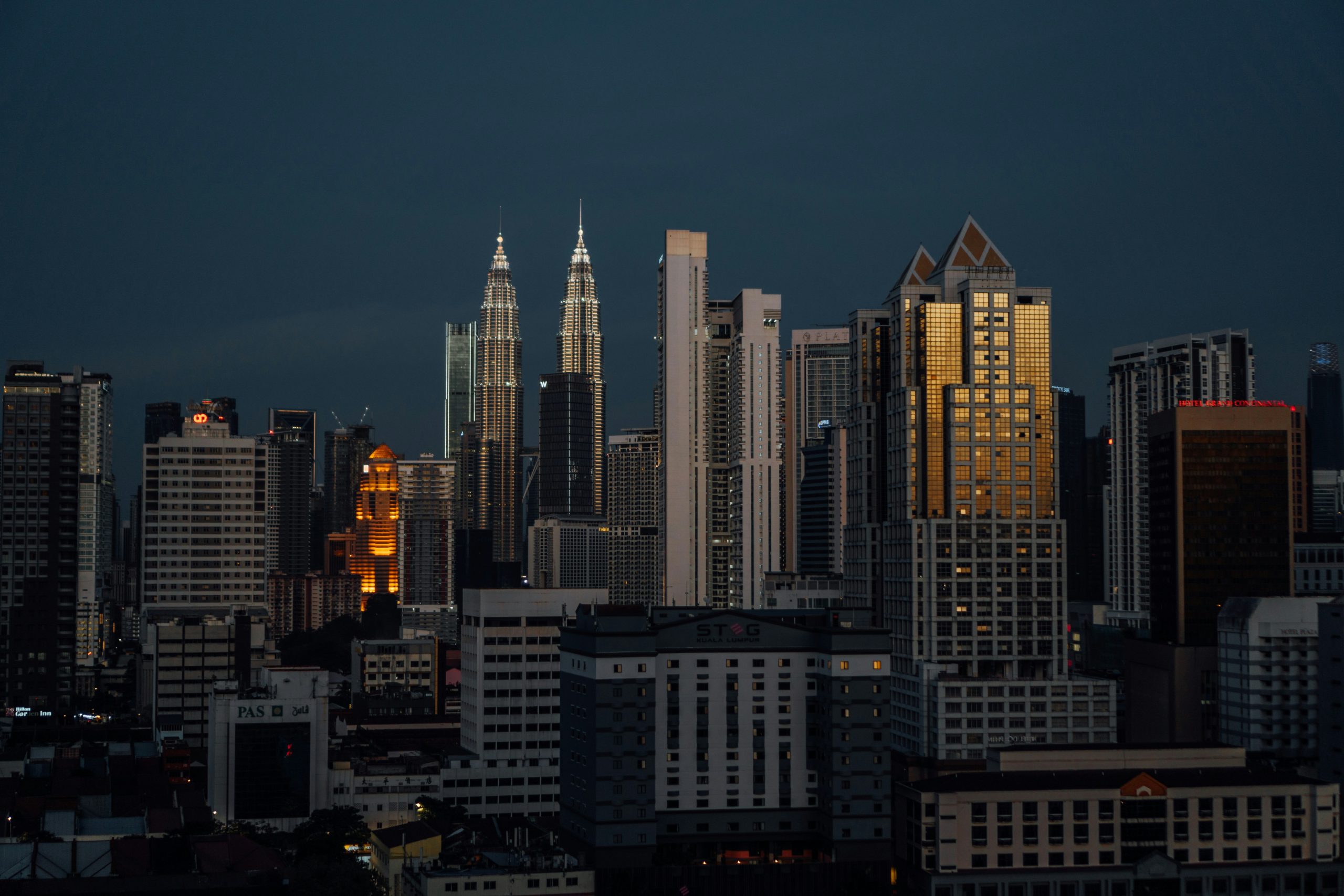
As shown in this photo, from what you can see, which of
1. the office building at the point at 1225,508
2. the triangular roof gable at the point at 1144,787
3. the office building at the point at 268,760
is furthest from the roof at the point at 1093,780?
the office building at the point at 268,760

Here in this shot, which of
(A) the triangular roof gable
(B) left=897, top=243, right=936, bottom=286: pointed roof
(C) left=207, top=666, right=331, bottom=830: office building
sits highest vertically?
(B) left=897, top=243, right=936, bottom=286: pointed roof

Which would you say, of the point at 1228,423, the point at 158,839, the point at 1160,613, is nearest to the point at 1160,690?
the point at 1160,613

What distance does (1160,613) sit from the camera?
606ft

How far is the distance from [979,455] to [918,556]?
1195cm

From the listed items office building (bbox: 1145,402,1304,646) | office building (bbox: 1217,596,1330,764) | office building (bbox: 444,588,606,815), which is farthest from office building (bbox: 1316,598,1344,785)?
office building (bbox: 444,588,606,815)

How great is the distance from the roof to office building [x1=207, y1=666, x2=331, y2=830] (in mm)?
67558

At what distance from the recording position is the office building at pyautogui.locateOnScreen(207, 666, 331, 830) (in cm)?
15562

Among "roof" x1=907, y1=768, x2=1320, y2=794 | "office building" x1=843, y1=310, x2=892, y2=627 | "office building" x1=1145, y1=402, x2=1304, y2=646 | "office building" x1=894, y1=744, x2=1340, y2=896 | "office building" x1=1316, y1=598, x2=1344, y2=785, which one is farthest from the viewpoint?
"office building" x1=1145, y1=402, x2=1304, y2=646

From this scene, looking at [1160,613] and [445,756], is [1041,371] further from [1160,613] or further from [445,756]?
[445,756]

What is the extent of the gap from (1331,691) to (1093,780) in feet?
128

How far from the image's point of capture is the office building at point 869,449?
16538 cm

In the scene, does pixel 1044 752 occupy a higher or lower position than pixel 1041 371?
lower

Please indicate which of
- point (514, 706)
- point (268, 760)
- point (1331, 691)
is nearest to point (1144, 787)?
point (1331, 691)

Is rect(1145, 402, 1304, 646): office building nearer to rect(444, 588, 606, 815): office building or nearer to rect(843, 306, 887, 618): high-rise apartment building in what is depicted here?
rect(843, 306, 887, 618): high-rise apartment building
